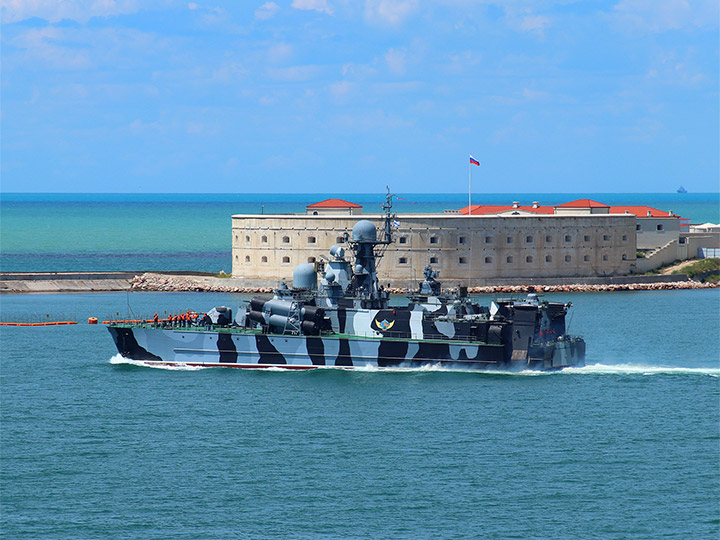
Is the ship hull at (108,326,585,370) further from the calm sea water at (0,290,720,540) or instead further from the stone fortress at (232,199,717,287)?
the stone fortress at (232,199,717,287)

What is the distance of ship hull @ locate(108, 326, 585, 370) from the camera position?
44438 mm

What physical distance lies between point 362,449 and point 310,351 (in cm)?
1270

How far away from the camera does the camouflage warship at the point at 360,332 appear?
4434 centimetres

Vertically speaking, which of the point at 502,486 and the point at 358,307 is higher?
the point at 358,307

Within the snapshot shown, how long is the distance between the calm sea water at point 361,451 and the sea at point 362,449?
0.08 metres

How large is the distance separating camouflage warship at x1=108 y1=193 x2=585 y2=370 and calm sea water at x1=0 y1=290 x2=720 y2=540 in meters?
0.97

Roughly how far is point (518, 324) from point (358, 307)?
6.92 metres

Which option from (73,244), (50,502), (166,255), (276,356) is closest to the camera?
(50,502)

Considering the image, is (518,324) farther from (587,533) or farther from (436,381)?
(587,533)

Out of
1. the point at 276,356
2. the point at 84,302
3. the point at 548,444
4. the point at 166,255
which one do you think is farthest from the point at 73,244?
the point at 548,444

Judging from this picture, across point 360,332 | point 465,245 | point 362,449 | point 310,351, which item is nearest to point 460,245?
point 465,245

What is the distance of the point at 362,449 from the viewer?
1316 inches

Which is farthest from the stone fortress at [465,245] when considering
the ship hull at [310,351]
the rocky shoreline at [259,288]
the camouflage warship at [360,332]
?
the ship hull at [310,351]

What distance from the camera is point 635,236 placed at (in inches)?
3504
